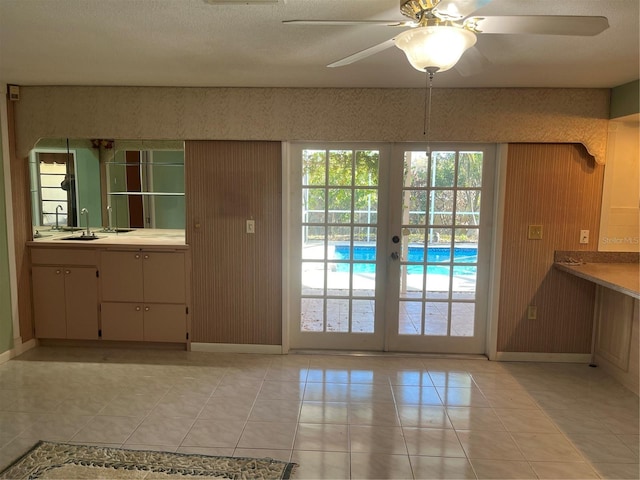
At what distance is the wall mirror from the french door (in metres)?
1.27

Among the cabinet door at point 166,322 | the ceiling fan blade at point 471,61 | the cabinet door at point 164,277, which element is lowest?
the cabinet door at point 166,322

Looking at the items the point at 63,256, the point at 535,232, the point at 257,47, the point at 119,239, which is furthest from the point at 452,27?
the point at 63,256

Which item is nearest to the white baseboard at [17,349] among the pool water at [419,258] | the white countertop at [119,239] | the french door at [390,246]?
the white countertop at [119,239]

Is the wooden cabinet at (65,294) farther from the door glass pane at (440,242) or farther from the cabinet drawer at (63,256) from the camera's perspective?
the door glass pane at (440,242)

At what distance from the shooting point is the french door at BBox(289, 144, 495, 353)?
3812 mm

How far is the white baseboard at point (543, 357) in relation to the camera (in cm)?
382

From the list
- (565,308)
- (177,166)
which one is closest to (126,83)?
(177,166)

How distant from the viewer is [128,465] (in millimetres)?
2328

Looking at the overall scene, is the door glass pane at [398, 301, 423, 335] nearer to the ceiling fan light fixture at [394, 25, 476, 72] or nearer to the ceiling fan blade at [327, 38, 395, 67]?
the ceiling fan blade at [327, 38, 395, 67]

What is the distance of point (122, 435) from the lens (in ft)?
8.64

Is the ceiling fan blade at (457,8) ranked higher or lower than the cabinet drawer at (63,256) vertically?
higher

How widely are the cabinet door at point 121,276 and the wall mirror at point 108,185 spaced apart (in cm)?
50

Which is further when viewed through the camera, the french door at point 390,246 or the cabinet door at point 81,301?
the cabinet door at point 81,301

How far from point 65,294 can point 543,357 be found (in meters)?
4.29
